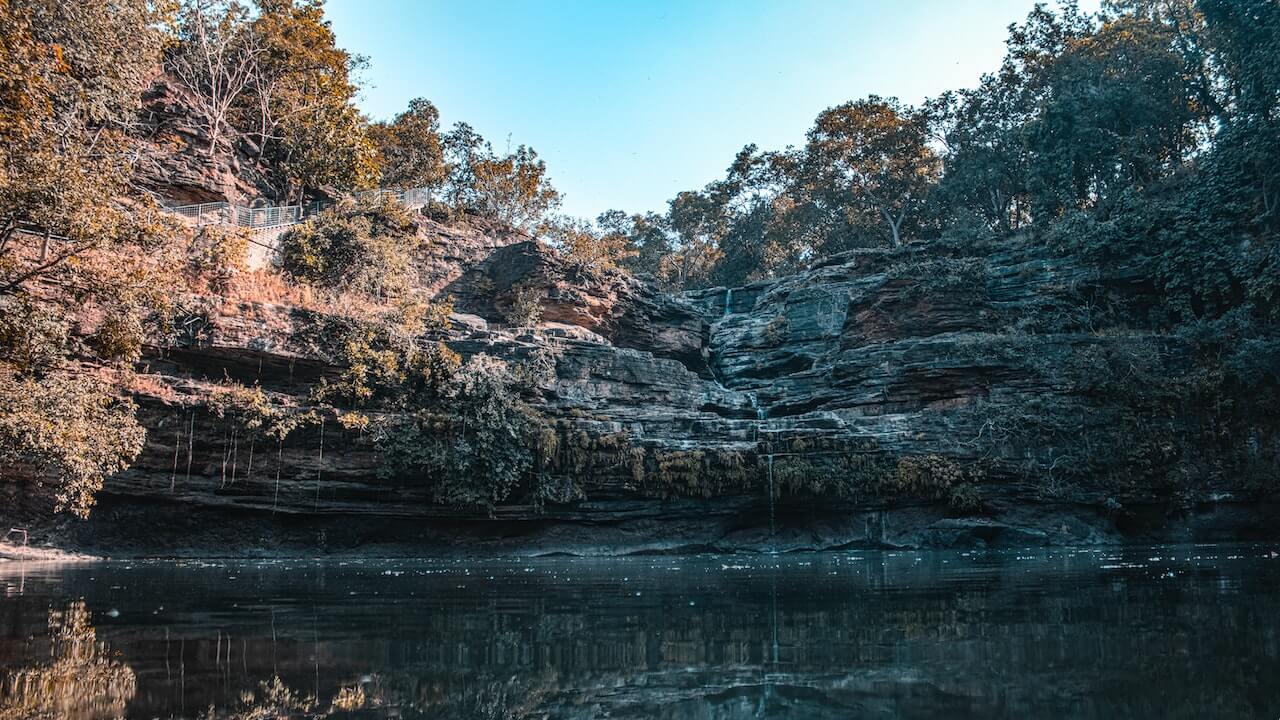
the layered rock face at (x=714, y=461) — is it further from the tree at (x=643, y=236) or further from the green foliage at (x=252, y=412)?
the tree at (x=643, y=236)

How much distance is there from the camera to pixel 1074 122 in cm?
2809

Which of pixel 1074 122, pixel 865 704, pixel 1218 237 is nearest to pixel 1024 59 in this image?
pixel 1074 122

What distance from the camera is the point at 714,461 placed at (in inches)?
715

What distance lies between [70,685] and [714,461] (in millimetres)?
15721

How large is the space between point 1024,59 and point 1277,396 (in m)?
21.8

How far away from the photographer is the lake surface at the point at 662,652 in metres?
2.73

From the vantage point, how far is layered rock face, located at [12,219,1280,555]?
1644 centimetres

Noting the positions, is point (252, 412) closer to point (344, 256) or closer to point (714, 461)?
point (344, 256)

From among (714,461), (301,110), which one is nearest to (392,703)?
(714,461)

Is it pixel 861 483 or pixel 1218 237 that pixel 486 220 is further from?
pixel 1218 237

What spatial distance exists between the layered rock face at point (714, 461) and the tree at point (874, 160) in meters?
16.8

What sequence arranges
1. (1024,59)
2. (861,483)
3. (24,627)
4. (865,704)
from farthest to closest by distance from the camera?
(1024,59) < (861,483) < (24,627) < (865,704)

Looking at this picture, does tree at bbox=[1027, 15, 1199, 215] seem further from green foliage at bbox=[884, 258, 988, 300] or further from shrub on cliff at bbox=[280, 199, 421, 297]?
shrub on cliff at bbox=[280, 199, 421, 297]

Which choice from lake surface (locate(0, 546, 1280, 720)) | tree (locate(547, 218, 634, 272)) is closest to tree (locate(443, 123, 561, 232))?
tree (locate(547, 218, 634, 272))
